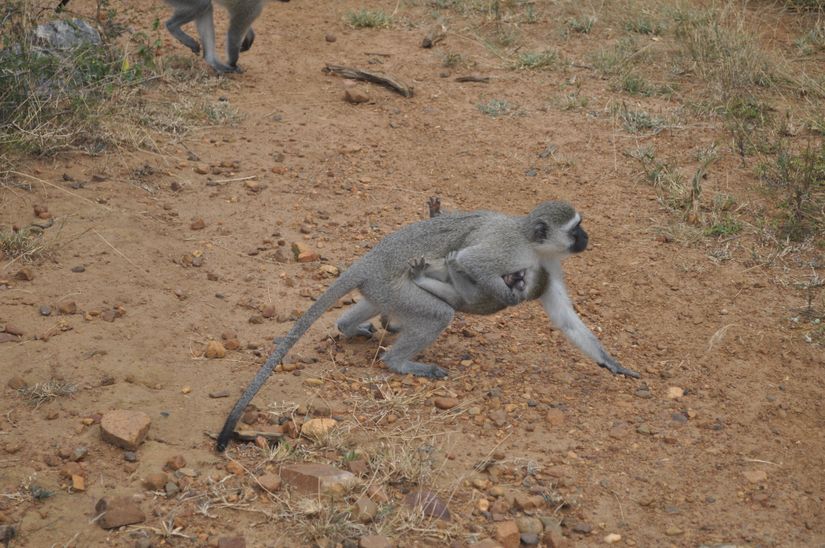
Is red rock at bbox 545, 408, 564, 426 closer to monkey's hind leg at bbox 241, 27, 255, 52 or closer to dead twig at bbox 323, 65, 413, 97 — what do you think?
dead twig at bbox 323, 65, 413, 97

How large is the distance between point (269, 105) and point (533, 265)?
435 cm

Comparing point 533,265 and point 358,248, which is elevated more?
point 533,265

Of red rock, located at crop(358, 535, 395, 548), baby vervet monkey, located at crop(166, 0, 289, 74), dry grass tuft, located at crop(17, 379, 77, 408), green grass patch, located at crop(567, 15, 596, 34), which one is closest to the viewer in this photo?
red rock, located at crop(358, 535, 395, 548)

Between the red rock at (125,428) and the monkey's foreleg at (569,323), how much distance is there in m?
2.39

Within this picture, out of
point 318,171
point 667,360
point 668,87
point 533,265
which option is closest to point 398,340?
point 533,265

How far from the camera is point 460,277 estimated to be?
17.1ft

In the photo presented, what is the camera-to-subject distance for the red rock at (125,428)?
4156mm

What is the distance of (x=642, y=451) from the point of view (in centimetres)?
458

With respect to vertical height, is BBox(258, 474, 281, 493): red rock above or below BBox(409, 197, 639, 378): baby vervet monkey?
below

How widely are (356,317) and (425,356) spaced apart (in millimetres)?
513

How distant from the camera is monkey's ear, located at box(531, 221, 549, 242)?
16.9ft

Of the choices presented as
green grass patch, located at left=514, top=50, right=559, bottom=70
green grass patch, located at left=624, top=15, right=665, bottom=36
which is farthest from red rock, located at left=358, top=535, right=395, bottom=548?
green grass patch, located at left=624, top=15, right=665, bottom=36

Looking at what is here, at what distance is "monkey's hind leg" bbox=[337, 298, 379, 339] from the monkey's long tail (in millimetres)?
226

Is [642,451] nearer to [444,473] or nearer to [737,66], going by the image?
[444,473]
